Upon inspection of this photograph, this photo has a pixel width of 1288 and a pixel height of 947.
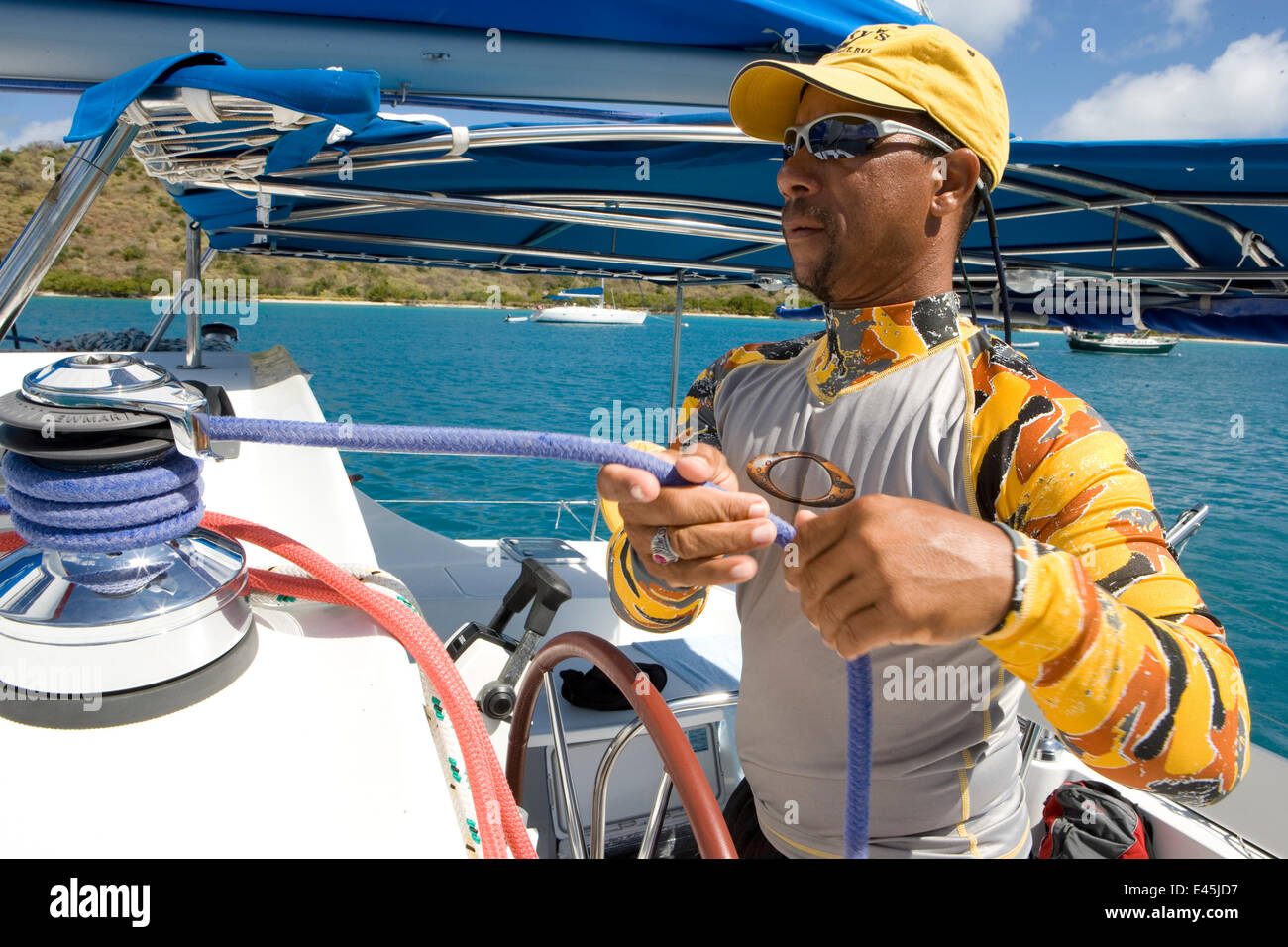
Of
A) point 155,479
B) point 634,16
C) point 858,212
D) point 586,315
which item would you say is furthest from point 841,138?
point 586,315

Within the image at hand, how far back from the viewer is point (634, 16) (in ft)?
3.81

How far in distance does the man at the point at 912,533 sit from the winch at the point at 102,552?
0.36 m

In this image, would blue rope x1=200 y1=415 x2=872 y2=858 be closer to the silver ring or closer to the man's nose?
the silver ring

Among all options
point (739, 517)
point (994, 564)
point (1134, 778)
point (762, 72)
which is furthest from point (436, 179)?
point (1134, 778)

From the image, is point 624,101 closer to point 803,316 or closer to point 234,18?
point 234,18

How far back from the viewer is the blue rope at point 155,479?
0.54m

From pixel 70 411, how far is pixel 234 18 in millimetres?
873

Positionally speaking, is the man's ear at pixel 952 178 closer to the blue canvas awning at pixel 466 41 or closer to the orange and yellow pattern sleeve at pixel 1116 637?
the blue canvas awning at pixel 466 41

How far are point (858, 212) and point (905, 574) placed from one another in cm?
71

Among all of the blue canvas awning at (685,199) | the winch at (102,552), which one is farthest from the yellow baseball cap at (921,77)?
the winch at (102,552)

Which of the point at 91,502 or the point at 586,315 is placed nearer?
the point at 91,502

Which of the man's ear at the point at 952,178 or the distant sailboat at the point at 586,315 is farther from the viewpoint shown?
the distant sailboat at the point at 586,315

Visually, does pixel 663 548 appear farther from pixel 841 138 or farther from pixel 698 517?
pixel 841 138

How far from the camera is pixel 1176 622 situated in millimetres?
769
